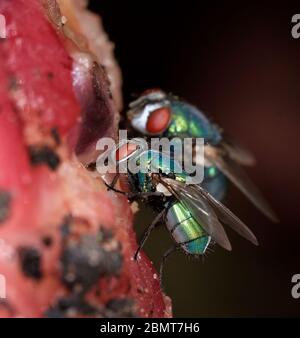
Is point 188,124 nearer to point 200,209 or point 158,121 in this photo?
point 158,121

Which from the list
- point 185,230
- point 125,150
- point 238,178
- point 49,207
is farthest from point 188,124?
point 49,207

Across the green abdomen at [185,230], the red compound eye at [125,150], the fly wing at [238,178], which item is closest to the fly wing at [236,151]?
the fly wing at [238,178]

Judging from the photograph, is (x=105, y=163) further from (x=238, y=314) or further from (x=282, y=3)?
(x=282, y=3)

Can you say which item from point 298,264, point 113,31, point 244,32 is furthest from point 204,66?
point 298,264

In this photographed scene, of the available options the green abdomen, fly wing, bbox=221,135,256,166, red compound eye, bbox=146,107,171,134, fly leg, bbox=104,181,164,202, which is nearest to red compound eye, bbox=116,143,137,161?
fly leg, bbox=104,181,164,202

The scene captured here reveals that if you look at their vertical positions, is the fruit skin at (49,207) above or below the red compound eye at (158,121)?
above

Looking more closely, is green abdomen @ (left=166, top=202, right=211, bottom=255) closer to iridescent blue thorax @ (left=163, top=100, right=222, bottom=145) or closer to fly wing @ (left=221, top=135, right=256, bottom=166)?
iridescent blue thorax @ (left=163, top=100, right=222, bottom=145)

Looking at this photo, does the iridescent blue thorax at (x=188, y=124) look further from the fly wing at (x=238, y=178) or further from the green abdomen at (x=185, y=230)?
the green abdomen at (x=185, y=230)
